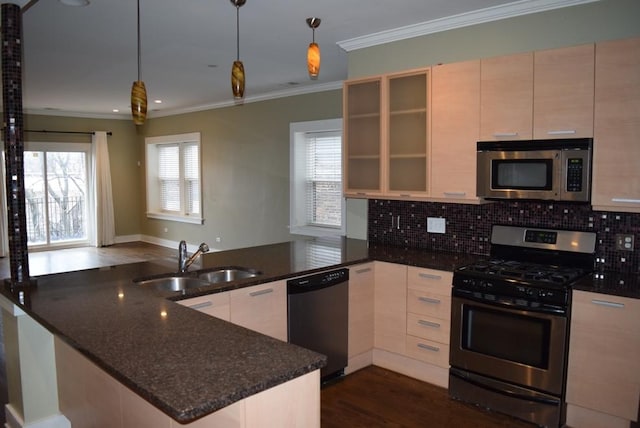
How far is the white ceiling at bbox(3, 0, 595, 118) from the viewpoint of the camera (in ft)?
10.8

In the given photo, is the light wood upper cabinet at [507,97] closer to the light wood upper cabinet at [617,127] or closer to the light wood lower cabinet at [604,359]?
the light wood upper cabinet at [617,127]

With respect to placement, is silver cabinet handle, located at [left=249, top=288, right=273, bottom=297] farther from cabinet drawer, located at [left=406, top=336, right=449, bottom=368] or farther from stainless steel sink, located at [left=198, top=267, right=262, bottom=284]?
cabinet drawer, located at [left=406, top=336, right=449, bottom=368]

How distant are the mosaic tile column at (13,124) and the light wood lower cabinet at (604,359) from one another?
3.05 m

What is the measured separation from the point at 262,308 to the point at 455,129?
182cm

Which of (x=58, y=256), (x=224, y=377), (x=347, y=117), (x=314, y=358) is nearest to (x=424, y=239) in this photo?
(x=347, y=117)

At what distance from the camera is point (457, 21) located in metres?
3.58

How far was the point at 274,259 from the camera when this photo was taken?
3.49 m

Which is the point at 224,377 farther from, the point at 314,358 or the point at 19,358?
the point at 19,358

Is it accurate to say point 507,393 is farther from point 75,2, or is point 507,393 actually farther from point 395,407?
point 75,2

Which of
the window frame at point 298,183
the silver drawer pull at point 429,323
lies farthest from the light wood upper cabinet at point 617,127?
the window frame at point 298,183

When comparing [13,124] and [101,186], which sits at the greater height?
[13,124]

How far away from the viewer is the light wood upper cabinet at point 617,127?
108 inches

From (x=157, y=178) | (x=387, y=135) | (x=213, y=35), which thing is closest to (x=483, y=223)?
(x=387, y=135)

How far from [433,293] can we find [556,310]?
796 millimetres
